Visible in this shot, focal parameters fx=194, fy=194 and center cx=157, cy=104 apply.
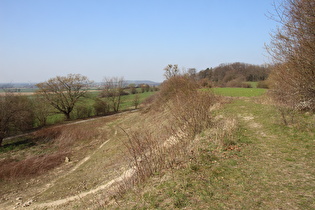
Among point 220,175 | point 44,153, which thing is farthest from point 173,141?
point 44,153

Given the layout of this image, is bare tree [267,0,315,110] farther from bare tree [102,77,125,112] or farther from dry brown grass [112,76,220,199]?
bare tree [102,77,125,112]

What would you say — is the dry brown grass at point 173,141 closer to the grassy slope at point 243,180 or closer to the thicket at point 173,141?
the thicket at point 173,141

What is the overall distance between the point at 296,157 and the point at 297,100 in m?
4.74

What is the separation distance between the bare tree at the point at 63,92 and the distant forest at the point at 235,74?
24147mm

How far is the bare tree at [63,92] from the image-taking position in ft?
115

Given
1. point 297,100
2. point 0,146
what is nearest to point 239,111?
point 297,100

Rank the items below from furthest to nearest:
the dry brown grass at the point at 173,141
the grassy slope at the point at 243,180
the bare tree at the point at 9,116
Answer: the bare tree at the point at 9,116 → the dry brown grass at the point at 173,141 → the grassy slope at the point at 243,180

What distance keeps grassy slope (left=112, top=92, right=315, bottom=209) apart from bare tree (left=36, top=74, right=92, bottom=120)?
3464 centimetres

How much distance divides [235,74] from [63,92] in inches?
1736

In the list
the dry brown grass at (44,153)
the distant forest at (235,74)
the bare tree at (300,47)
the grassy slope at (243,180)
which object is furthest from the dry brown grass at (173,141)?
the distant forest at (235,74)

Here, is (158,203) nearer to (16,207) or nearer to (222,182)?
(222,182)

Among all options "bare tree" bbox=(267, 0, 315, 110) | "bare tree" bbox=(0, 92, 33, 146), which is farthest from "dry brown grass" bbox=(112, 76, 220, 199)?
"bare tree" bbox=(0, 92, 33, 146)

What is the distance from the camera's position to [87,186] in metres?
9.81

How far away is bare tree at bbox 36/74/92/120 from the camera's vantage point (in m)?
35.1
